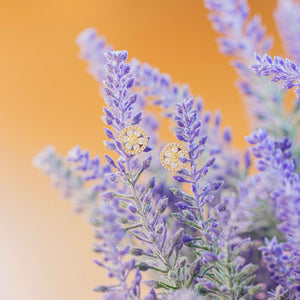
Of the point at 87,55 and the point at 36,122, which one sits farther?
the point at 36,122

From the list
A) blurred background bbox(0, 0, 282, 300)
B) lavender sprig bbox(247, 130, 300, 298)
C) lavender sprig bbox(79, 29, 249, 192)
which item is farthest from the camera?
blurred background bbox(0, 0, 282, 300)

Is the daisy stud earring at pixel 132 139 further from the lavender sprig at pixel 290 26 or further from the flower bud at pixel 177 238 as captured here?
the lavender sprig at pixel 290 26

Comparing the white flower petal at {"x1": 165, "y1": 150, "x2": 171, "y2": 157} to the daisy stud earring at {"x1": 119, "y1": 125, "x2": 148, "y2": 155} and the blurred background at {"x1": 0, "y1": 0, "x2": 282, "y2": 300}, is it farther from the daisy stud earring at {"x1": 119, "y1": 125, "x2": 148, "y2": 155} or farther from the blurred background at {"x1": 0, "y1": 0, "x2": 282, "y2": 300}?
the blurred background at {"x1": 0, "y1": 0, "x2": 282, "y2": 300}

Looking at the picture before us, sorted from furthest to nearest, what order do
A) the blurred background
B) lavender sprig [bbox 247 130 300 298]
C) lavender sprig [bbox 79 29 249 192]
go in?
the blurred background → lavender sprig [bbox 79 29 249 192] → lavender sprig [bbox 247 130 300 298]

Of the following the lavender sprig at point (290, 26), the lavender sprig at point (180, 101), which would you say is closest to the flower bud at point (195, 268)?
the lavender sprig at point (180, 101)

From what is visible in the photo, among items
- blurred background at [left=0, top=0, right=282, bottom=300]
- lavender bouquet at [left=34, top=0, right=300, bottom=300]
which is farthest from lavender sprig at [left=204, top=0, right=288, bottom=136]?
blurred background at [left=0, top=0, right=282, bottom=300]

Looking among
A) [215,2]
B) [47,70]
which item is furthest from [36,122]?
[215,2]

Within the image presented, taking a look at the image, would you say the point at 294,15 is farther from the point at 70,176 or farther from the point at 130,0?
the point at 130,0
